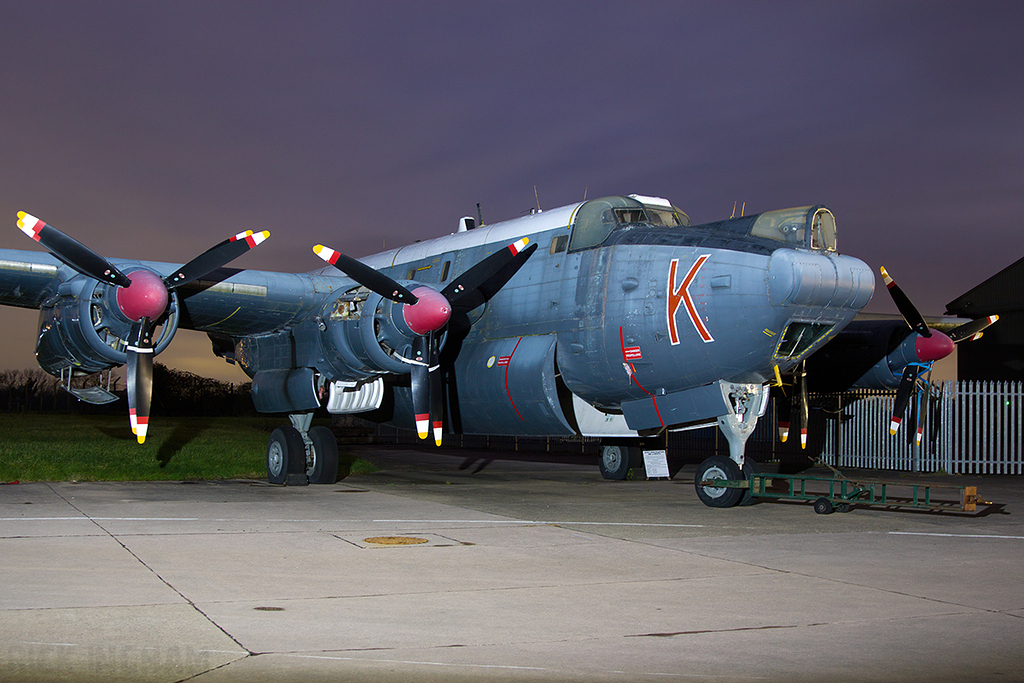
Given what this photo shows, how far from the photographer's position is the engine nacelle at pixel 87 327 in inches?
516

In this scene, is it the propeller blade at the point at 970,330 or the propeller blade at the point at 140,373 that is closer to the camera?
the propeller blade at the point at 140,373

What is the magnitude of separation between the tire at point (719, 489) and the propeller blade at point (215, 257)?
24.7ft

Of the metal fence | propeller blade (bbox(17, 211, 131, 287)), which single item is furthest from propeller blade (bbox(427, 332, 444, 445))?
the metal fence

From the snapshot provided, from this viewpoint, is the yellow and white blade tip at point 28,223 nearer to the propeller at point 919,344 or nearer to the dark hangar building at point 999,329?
the propeller at point 919,344

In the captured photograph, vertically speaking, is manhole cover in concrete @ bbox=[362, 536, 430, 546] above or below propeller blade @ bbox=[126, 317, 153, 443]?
below

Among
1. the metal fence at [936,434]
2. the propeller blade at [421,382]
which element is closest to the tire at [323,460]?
the propeller blade at [421,382]

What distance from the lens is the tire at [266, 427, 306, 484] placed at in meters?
16.1

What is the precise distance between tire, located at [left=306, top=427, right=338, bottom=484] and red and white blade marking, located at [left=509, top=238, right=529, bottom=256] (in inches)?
206

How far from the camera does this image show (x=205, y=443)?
2208cm

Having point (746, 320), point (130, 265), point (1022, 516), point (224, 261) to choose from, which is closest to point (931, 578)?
point (746, 320)

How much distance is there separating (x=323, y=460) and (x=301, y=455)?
41cm

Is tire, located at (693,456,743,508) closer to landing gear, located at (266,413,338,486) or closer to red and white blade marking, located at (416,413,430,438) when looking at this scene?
red and white blade marking, located at (416,413,430,438)

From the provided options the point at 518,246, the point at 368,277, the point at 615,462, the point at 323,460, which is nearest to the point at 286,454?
the point at 323,460

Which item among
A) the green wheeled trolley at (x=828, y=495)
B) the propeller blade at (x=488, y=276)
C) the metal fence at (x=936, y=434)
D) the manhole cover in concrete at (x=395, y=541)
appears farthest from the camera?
the metal fence at (x=936, y=434)
